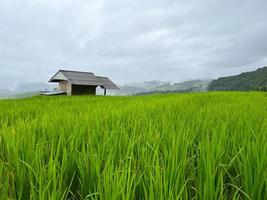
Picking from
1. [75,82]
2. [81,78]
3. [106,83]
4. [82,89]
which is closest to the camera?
[75,82]

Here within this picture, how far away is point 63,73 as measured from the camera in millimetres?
29578

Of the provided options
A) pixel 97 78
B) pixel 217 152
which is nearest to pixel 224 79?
pixel 97 78

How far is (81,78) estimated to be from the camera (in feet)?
100

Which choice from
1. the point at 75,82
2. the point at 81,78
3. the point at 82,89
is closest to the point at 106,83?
the point at 82,89

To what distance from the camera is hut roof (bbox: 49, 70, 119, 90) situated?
1157 inches

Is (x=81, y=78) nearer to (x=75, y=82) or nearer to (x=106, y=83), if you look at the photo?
(x=75, y=82)

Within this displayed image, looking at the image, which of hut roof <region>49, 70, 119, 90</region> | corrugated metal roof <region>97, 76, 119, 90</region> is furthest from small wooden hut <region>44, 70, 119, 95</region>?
corrugated metal roof <region>97, 76, 119, 90</region>

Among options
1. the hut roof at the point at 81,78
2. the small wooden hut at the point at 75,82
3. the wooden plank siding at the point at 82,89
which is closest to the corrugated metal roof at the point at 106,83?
the hut roof at the point at 81,78

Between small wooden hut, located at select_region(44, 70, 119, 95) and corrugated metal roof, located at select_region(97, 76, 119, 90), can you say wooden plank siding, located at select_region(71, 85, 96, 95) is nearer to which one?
small wooden hut, located at select_region(44, 70, 119, 95)

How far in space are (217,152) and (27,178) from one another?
2.56ft

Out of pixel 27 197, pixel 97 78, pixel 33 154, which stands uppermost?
pixel 97 78

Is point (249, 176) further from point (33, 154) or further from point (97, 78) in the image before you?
point (97, 78)

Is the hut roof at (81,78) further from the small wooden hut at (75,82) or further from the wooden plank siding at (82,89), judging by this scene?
the wooden plank siding at (82,89)

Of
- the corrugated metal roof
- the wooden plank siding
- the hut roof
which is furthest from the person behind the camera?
the corrugated metal roof
